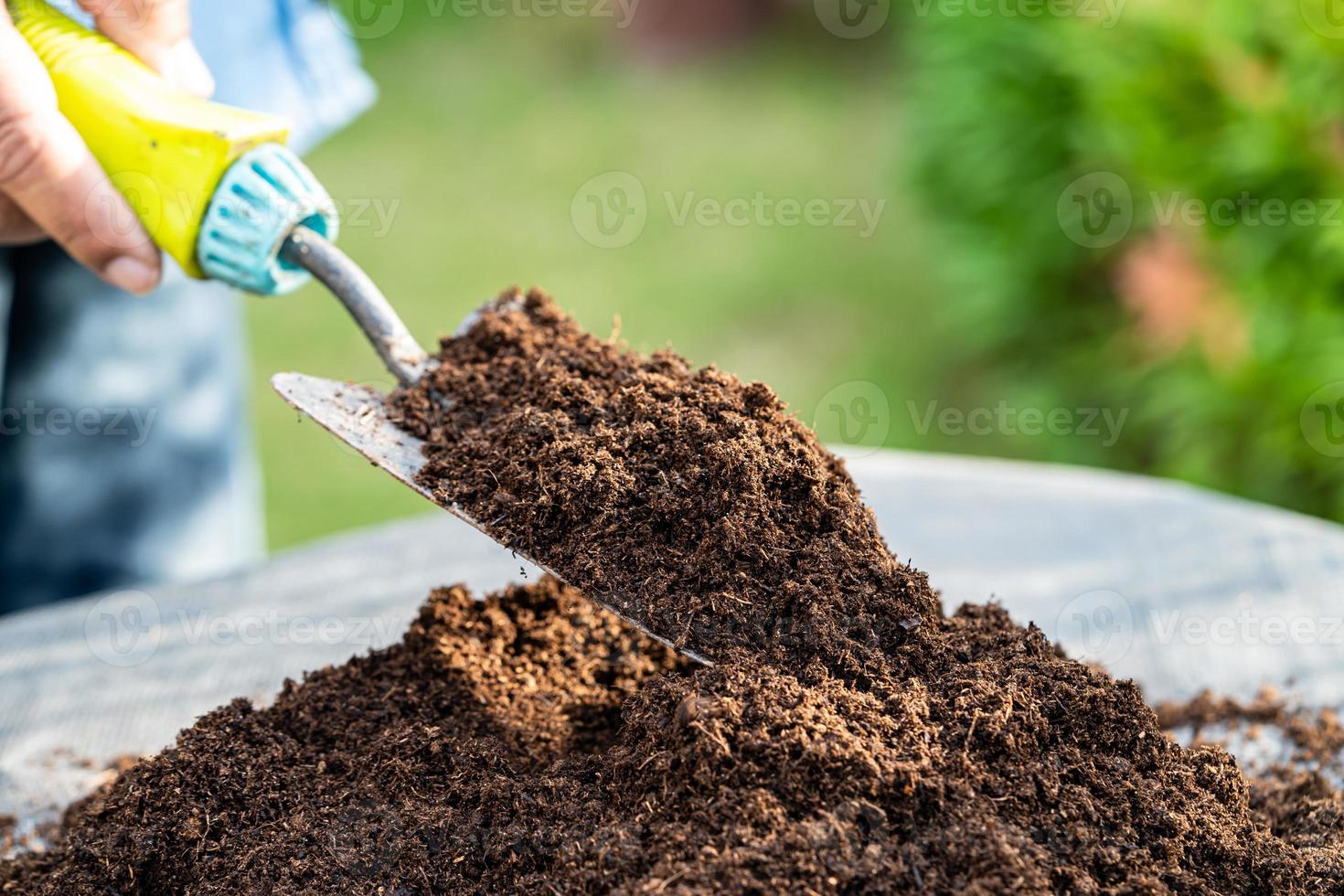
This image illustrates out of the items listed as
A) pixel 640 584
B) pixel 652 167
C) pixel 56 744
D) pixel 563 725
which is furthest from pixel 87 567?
pixel 652 167

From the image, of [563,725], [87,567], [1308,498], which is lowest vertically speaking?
[87,567]

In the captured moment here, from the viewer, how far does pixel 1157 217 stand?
2.89 meters

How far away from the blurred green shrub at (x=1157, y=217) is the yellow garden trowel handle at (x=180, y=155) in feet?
6.37

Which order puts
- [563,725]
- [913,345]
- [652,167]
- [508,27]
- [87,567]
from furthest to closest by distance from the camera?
[508,27], [652,167], [913,345], [87,567], [563,725]

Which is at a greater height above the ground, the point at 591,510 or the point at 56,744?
the point at 591,510

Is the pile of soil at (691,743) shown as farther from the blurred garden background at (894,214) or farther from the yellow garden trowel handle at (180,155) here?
the blurred garden background at (894,214)

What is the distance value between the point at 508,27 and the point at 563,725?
6.17m

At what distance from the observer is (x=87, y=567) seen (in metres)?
2.05

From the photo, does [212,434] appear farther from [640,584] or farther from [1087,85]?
[1087,85]

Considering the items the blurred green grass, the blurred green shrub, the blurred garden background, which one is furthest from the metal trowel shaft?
the blurred green grass

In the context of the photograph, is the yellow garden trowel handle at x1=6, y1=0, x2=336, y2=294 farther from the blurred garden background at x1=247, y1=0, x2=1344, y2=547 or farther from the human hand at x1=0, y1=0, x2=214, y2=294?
the blurred garden background at x1=247, y1=0, x2=1344, y2=547

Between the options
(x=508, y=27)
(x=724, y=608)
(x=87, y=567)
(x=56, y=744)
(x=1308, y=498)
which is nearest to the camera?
(x=724, y=608)

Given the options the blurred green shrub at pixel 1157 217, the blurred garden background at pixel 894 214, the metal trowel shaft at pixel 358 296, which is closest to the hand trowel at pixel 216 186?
the metal trowel shaft at pixel 358 296

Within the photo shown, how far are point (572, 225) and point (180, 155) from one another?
13.3 feet
